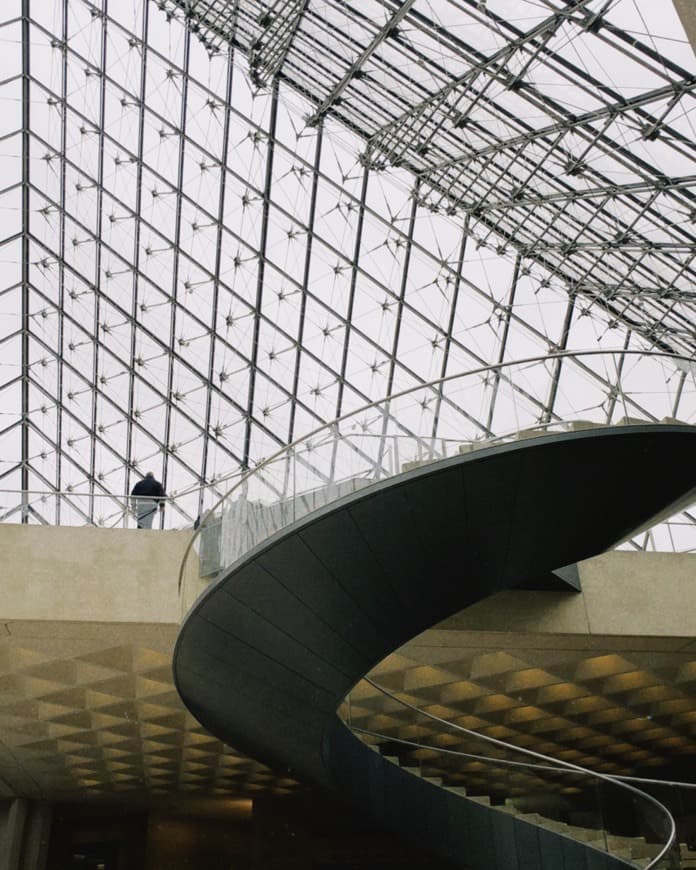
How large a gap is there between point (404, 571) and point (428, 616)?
129 cm

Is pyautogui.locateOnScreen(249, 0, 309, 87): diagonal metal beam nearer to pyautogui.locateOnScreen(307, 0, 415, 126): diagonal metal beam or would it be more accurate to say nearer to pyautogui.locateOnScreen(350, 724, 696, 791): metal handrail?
pyautogui.locateOnScreen(307, 0, 415, 126): diagonal metal beam

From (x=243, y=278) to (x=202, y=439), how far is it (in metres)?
7.69

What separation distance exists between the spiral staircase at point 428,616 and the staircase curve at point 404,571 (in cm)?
2

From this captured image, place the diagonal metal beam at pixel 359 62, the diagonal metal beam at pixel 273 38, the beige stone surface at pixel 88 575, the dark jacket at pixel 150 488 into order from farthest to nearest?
1. the diagonal metal beam at pixel 273 38
2. the diagonal metal beam at pixel 359 62
3. the dark jacket at pixel 150 488
4. the beige stone surface at pixel 88 575

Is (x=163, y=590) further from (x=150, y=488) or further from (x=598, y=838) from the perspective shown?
(x=598, y=838)

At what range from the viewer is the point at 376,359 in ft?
103

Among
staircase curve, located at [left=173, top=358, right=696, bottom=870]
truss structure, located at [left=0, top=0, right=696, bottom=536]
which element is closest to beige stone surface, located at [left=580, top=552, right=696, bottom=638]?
staircase curve, located at [left=173, top=358, right=696, bottom=870]

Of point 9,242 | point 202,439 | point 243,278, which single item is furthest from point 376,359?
point 9,242

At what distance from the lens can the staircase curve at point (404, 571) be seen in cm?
874

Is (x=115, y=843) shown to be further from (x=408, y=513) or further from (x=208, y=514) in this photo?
(x=408, y=513)

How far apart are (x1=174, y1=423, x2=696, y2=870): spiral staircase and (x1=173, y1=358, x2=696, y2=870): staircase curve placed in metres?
0.02

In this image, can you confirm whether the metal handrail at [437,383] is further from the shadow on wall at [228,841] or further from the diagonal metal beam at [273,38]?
the shadow on wall at [228,841]

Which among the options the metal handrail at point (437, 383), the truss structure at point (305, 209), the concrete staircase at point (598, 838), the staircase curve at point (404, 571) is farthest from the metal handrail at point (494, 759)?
the truss structure at point (305, 209)

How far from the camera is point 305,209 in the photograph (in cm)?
2933
